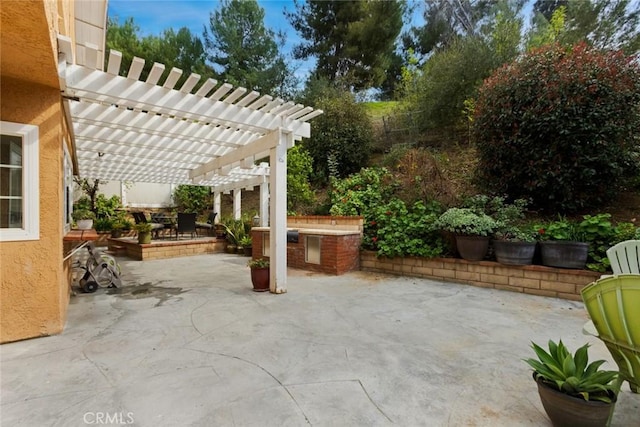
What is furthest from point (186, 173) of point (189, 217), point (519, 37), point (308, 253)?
point (519, 37)

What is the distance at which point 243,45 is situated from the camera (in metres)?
→ 15.1

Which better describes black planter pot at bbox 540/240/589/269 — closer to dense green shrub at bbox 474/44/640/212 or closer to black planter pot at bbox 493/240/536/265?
black planter pot at bbox 493/240/536/265

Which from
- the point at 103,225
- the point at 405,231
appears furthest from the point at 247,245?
the point at 103,225

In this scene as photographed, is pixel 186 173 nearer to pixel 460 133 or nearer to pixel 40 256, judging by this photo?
pixel 40 256

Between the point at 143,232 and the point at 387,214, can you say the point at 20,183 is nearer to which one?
the point at 387,214

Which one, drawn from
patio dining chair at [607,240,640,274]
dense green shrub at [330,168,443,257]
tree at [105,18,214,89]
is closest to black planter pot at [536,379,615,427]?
patio dining chair at [607,240,640,274]

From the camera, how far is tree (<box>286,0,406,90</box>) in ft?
48.3

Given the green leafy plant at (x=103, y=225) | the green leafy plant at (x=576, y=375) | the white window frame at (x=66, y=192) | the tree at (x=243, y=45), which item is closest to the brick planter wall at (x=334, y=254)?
the white window frame at (x=66, y=192)

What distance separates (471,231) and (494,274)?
0.87 m

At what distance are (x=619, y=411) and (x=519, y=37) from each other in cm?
1182

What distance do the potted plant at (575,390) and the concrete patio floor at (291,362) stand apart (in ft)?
0.77

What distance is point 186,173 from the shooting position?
10531 millimetres

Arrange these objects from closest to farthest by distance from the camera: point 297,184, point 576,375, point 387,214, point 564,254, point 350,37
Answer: point 576,375 → point 564,254 → point 387,214 → point 297,184 → point 350,37
